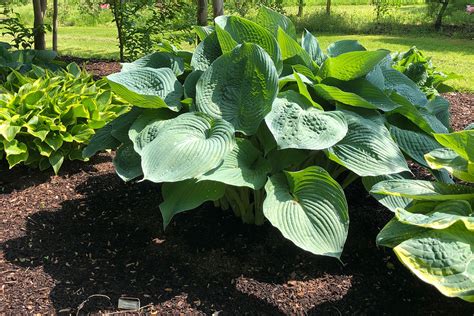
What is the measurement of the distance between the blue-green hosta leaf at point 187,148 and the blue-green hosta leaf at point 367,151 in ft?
1.55

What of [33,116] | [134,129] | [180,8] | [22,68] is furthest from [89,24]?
[134,129]

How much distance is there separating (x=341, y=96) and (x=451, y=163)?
56 centimetres

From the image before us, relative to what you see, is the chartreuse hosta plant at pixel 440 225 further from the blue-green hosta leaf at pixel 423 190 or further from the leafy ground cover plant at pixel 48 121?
the leafy ground cover plant at pixel 48 121

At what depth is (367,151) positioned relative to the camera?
2.22 metres

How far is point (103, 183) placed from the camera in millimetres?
3195

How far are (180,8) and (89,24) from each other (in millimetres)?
8402

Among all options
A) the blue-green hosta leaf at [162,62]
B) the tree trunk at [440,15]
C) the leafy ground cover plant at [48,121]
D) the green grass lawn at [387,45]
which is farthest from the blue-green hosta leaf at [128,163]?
the tree trunk at [440,15]

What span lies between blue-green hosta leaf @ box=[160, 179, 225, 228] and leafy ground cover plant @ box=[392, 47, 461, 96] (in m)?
1.81

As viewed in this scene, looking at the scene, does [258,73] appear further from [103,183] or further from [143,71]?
[103,183]

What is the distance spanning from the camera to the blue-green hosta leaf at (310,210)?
6.46ft

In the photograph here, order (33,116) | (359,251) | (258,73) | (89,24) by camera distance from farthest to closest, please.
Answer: (89,24) < (33,116) < (359,251) < (258,73)

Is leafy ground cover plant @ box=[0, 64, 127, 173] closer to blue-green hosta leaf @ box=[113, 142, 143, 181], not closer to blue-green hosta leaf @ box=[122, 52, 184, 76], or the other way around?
blue-green hosta leaf @ box=[122, 52, 184, 76]

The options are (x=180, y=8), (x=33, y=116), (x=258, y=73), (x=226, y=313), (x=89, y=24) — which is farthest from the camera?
(x=89, y=24)

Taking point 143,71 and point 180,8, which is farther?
point 180,8
